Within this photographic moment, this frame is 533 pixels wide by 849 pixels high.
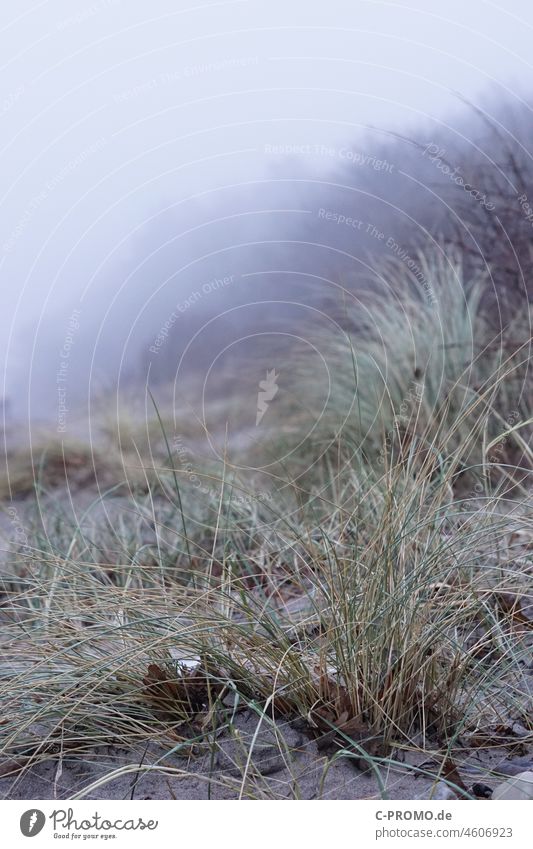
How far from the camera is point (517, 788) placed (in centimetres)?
141

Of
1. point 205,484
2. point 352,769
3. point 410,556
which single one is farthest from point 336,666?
point 205,484

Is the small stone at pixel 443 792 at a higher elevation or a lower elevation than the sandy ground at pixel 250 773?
lower

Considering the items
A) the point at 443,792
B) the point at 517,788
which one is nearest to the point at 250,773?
the point at 443,792

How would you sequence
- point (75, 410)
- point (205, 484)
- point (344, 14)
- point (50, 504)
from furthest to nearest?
1. point (75, 410)
2. point (50, 504)
3. point (205, 484)
4. point (344, 14)

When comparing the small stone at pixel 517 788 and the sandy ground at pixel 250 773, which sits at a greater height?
the sandy ground at pixel 250 773

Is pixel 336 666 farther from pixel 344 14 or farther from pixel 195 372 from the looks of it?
pixel 195 372

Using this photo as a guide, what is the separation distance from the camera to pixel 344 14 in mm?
2482

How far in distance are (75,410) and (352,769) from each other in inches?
88.0

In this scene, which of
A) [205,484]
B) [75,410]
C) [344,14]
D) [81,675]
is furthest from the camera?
[75,410]

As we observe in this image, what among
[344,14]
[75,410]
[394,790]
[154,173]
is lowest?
[394,790]

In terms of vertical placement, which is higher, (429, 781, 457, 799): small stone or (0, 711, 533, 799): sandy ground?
(0, 711, 533, 799): sandy ground

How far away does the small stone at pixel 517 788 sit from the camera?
140 cm

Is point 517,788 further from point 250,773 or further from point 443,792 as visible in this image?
point 250,773

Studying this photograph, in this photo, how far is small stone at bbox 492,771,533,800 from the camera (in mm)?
1400
